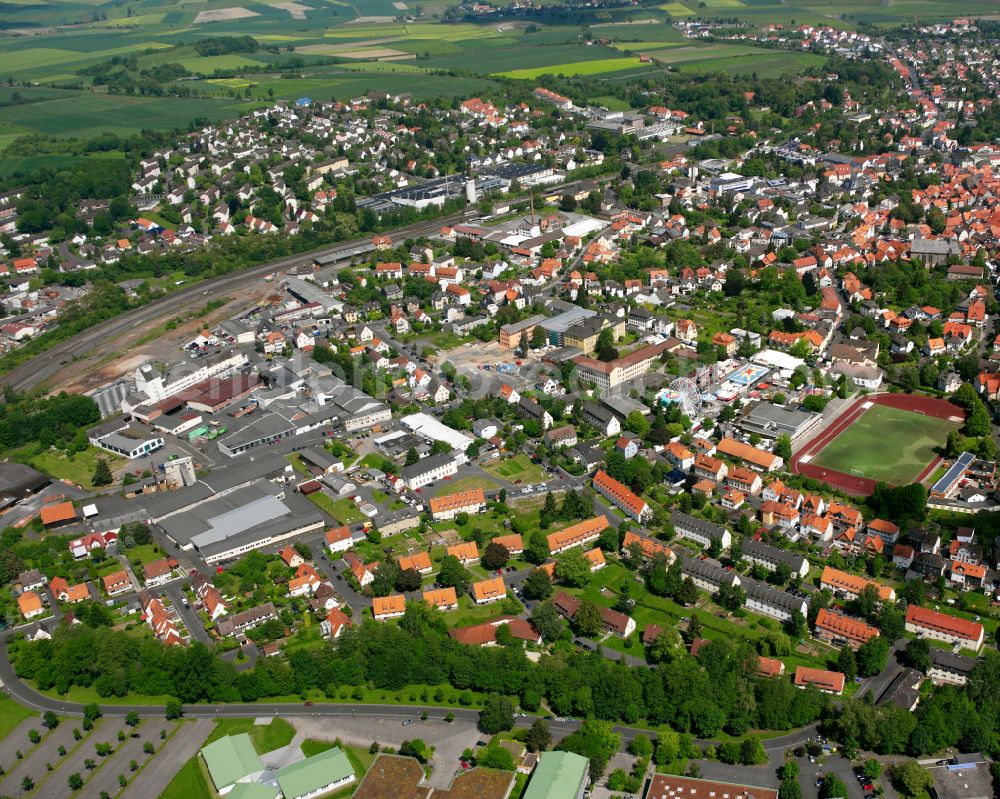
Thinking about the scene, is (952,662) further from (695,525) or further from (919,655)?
(695,525)

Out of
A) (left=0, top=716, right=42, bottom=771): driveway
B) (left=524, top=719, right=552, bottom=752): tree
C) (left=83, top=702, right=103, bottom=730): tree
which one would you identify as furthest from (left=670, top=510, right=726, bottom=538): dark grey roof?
(left=0, top=716, right=42, bottom=771): driveway

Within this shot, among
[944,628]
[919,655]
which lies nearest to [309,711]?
[919,655]

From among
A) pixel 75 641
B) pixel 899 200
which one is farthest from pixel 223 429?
pixel 899 200

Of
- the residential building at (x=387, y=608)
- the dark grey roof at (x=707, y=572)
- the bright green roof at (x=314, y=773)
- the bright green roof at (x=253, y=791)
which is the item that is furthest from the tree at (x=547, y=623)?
the bright green roof at (x=253, y=791)

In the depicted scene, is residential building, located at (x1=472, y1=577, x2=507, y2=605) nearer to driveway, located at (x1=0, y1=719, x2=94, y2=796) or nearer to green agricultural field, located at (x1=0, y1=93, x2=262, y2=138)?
driveway, located at (x1=0, y1=719, x2=94, y2=796)

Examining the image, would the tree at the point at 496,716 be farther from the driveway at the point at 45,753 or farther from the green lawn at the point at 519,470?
the green lawn at the point at 519,470

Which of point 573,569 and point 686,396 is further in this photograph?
point 686,396
